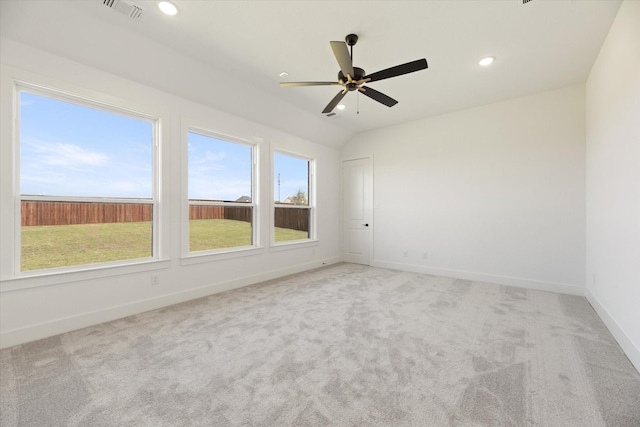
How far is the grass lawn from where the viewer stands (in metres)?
2.50

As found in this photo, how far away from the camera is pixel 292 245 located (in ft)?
16.6

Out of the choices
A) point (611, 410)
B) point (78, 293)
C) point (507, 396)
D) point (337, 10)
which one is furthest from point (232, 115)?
point (611, 410)

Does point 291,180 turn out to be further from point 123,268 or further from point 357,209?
point 123,268

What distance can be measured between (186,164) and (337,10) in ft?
8.44

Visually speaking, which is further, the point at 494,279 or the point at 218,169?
the point at 494,279

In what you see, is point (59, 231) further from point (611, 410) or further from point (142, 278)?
point (611, 410)

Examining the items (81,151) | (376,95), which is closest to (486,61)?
(376,95)

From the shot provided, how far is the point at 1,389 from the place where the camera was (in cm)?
170

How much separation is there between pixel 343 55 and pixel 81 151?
2.90 meters

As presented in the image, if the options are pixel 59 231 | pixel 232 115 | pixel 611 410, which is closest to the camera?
pixel 611 410

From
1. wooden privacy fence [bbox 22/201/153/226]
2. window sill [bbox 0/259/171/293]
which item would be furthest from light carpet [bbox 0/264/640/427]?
wooden privacy fence [bbox 22/201/153/226]

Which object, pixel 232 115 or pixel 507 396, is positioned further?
pixel 232 115

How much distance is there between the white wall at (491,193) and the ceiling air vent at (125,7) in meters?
4.43

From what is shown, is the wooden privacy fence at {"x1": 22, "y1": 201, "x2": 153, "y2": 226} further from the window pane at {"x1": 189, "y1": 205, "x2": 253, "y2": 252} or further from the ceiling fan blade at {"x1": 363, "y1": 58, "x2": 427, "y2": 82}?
the ceiling fan blade at {"x1": 363, "y1": 58, "x2": 427, "y2": 82}
